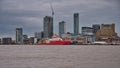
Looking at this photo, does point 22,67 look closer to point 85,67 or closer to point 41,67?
point 41,67

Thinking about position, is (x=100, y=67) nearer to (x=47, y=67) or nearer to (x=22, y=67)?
(x=47, y=67)

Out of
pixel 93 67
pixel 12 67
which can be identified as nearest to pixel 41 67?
pixel 12 67

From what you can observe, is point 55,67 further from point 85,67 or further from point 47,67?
point 85,67

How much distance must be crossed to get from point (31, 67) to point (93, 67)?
1221cm

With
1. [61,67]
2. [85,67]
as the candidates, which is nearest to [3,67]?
[61,67]

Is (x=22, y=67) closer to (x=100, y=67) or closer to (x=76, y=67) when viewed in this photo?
(x=76, y=67)

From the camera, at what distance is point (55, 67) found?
2509 inches

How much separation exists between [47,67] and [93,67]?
29.9ft

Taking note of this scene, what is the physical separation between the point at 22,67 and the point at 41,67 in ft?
12.2

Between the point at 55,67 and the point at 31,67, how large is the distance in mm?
4727

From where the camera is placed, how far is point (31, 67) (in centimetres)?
6312

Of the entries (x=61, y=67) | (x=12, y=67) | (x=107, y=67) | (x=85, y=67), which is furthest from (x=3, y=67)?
(x=107, y=67)

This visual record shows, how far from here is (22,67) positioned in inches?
2494

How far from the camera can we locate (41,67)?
6359 cm
